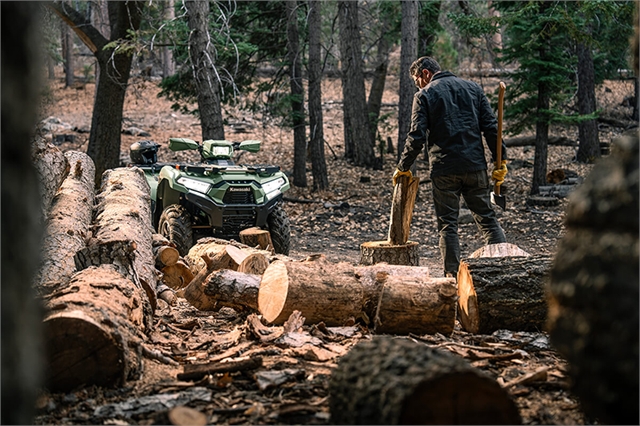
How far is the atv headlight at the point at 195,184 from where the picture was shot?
8.77m

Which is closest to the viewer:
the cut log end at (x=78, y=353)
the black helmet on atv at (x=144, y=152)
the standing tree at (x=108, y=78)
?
the cut log end at (x=78, y=353)

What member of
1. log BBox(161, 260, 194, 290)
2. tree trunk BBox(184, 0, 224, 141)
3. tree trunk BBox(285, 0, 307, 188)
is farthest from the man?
tree trunk BBox(285, 0, 307, 188)

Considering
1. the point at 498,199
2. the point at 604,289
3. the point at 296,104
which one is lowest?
the point at 498,199

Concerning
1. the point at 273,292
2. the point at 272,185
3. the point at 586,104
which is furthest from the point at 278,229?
the point at 586,104

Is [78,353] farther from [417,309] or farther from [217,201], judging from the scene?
[217,201]

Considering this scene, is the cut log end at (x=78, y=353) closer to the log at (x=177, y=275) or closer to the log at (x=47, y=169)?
the log at (x=47, y=169)

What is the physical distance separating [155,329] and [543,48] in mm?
11763

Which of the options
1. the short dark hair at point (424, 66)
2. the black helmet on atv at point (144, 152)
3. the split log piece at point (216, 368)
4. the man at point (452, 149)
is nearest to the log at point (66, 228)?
the split log piece at point (216, 368)

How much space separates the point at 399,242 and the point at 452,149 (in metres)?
1.13

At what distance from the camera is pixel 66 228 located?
21.4ft

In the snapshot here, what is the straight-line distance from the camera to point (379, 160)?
62.4ft

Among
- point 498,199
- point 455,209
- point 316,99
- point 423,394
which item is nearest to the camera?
point 423,394

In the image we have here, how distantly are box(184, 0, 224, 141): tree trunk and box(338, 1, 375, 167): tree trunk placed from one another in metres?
6.34

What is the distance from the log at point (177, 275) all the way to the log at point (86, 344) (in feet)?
9.74
